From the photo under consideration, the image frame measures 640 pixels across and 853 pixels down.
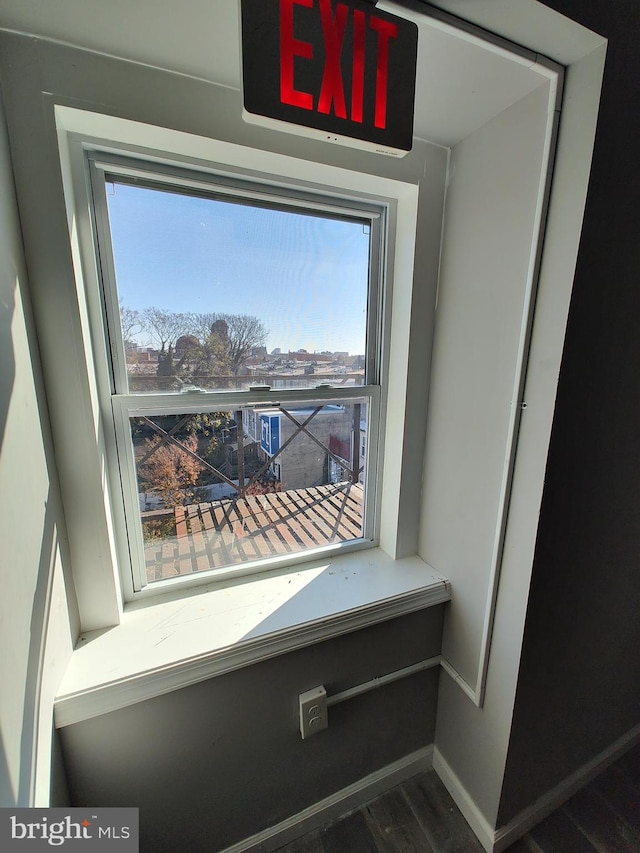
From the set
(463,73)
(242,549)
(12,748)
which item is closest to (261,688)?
(242,549)

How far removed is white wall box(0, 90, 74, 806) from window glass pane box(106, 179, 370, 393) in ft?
0.84

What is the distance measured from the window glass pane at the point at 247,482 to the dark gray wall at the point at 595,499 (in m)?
0.64

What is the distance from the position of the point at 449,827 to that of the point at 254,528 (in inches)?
45.0

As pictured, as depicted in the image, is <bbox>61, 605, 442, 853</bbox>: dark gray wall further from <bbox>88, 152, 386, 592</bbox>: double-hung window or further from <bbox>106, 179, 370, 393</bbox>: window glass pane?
<bbox>106, 179, 370, 393</bbox>: window glass pane

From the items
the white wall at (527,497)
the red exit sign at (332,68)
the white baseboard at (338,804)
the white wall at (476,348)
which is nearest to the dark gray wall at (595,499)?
the white wall at (527,497)

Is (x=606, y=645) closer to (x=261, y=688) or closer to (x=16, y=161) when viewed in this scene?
(x=261, y=688)

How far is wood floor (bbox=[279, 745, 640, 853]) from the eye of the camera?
3.49 ft

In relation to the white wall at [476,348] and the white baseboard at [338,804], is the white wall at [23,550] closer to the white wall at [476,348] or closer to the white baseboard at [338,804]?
the white baseboard at [338,804]

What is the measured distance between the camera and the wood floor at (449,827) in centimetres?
106

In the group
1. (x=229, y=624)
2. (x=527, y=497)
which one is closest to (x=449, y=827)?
(x=229, y=624)

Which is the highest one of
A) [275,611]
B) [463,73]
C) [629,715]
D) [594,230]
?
[463,73]

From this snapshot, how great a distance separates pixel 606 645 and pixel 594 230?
1241 millimetres

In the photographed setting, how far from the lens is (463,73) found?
2.58ft

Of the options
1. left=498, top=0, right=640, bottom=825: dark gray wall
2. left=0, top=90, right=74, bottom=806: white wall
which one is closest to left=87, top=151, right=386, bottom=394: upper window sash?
left=0, top=90, right=74, bottom=806: white wall
